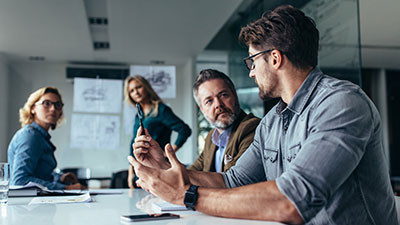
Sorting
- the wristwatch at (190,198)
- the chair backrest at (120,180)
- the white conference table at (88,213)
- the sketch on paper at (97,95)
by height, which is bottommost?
the chair backrest at (120,180)

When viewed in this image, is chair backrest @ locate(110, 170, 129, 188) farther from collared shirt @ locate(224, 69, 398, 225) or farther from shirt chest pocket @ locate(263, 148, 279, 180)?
collared shirt @ locate(224, 69, 398, 225)

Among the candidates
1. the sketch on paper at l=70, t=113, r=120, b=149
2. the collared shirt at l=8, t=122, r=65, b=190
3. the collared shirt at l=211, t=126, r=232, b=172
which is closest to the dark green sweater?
the collared shirt at l=8, t=122, r=65, b=190

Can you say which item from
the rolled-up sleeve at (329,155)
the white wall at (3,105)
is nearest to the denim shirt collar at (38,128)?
the rolled-up sleeve at (329,155)

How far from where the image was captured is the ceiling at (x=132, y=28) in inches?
157

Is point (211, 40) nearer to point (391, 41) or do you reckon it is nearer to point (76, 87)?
point (76, 87)

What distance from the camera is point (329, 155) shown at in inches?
37.9

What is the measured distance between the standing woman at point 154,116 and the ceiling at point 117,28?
3.46 ft

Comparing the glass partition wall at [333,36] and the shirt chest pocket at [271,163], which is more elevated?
the glass partition wall at [333,36]

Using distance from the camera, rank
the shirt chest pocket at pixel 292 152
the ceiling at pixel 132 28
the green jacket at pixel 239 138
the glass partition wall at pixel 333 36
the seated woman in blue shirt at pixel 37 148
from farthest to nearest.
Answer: the ceiling at pixel 132 28
the seated woman in blue shirt at pixel 37 148
the glass partition wall at pixel 333 36
the green jacket at pixel 239 138
the shirt chest pocket at pixel 292 152

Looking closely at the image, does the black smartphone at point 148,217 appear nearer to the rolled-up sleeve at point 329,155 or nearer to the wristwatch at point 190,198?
the wristwatch at point 190,198

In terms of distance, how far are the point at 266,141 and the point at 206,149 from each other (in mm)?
906

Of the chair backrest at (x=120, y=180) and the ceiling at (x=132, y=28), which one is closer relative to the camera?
the chair backrest at (x=120, y=180)

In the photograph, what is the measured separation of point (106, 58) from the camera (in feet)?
19.5

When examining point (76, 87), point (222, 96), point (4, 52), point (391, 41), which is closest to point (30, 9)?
point (76, 87)
